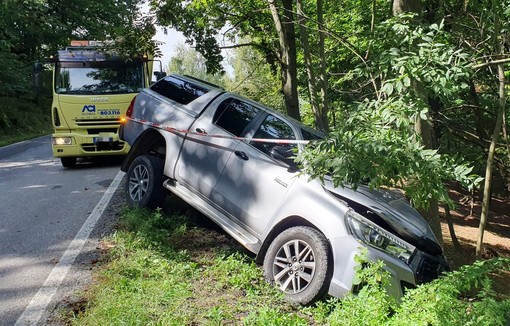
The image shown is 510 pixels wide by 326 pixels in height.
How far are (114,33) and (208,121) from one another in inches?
177

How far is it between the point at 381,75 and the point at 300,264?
6.81ft

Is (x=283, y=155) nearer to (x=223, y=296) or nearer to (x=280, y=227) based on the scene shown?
(x=280, y=227)

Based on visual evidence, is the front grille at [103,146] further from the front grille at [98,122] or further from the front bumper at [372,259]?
the front bumper at [372,259]

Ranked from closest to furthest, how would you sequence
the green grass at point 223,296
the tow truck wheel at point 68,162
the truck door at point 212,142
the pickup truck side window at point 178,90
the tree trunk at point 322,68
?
the green grass at point 223,296
the truck door at point 212,142
the pickup truck side window at point 178,90
the tree trunk at point 322,68
the tow truck wheel at point 68,162

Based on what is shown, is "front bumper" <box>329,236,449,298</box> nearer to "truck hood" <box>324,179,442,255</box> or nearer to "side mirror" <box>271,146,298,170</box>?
"truck hood" <box>324,179,442,255</box>

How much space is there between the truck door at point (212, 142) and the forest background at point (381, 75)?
1400 millimetres

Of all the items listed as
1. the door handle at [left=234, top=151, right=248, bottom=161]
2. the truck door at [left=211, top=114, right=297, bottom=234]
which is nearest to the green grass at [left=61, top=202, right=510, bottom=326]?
the truck door at [left=211, top=114, right=297, bottom=234]

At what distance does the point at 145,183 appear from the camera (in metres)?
6.28

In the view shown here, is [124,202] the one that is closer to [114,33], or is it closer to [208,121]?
[208,121]

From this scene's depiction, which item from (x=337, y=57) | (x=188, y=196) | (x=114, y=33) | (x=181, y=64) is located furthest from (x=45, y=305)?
(x=181, y=64)

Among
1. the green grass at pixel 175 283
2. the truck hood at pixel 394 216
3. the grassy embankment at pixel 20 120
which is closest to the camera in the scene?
the green grass at pixel 175 283

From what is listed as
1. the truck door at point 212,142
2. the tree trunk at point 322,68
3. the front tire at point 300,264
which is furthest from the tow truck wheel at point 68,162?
the front tire at point 300,264

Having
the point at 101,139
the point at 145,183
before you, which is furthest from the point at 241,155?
the point at 101,139

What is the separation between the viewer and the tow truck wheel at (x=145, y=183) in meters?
6.08
